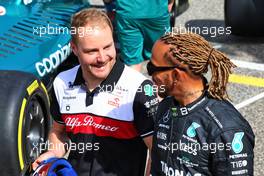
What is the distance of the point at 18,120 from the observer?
12.1ft

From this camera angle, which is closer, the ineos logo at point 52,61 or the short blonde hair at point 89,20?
the short blonde hair at point 89,20

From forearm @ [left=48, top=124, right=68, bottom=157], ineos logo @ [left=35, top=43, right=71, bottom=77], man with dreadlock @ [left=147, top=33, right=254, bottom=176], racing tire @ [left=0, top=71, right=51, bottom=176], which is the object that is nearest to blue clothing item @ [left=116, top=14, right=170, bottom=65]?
ineos logo @ [left=35, top=43, right=71, bottom=77]

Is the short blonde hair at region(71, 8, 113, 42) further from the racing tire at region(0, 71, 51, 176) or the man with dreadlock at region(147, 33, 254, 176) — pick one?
the racing tire at region(0, 71, 51, 176)

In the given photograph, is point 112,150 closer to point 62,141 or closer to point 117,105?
point 117,105

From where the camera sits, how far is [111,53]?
2639 mm

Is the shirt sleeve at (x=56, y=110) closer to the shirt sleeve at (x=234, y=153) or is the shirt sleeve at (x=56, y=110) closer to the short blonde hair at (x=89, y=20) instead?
the short blonde hair at (x=89, y=20)

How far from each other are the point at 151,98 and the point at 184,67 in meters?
0.37

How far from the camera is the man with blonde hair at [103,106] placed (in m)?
2.60

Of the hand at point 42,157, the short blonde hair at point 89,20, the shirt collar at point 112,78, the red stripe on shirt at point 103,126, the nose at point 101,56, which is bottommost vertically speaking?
the hand at point 42,157

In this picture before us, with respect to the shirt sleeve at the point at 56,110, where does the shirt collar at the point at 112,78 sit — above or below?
above

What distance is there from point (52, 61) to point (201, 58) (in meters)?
2.65

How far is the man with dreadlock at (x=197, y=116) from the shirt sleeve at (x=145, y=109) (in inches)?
6.8

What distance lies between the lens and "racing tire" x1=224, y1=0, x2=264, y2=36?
7.32 metres

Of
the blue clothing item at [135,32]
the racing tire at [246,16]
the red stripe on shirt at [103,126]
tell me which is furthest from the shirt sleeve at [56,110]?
the racing tire at [246,16]
